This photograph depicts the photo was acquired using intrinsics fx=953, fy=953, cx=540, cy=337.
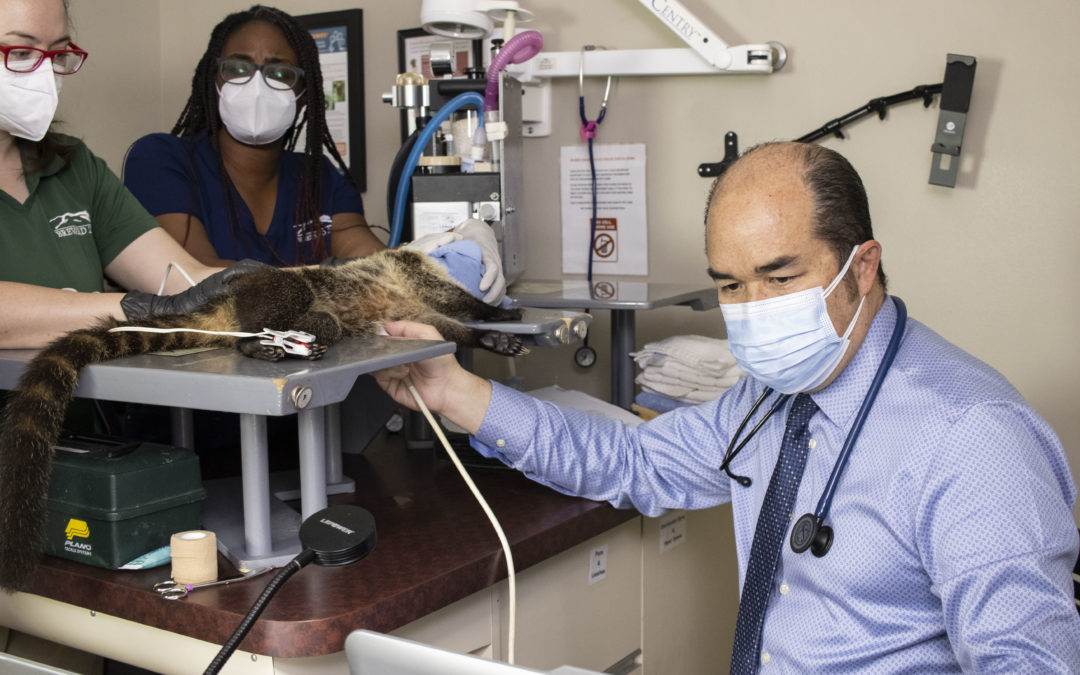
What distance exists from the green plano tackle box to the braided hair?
113 cm

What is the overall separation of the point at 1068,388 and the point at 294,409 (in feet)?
6.19

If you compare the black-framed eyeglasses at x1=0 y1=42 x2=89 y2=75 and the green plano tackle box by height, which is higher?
the black-framed eyeglasses at x1=0 y1=42 x2=89 y2=75

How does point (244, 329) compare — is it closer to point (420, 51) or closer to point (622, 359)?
point (622, 359)


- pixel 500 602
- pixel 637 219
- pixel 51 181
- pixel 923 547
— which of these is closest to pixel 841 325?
pixel 923 547

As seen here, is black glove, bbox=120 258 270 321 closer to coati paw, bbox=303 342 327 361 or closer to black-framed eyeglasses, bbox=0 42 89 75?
coati paw, bbox=303 342 327 361

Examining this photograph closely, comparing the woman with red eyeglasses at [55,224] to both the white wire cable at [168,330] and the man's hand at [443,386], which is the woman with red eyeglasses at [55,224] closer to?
the white wire cable at [168,330]

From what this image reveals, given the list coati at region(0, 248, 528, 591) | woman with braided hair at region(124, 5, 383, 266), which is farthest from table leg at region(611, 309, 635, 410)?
woman with braided hair at region(124, 5, 383, 266)

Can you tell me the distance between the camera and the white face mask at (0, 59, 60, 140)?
1.49 m

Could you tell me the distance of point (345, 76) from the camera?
3.06 metres

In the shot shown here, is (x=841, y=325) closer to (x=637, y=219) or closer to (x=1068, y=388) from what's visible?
(x=1068, y=388)

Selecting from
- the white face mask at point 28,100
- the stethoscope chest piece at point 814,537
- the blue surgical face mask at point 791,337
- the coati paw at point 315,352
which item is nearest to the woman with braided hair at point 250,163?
the white face mask at point 28,100

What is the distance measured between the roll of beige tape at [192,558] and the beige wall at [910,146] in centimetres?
175

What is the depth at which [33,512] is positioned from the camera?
3.54 feet

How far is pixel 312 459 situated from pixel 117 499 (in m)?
0.23
